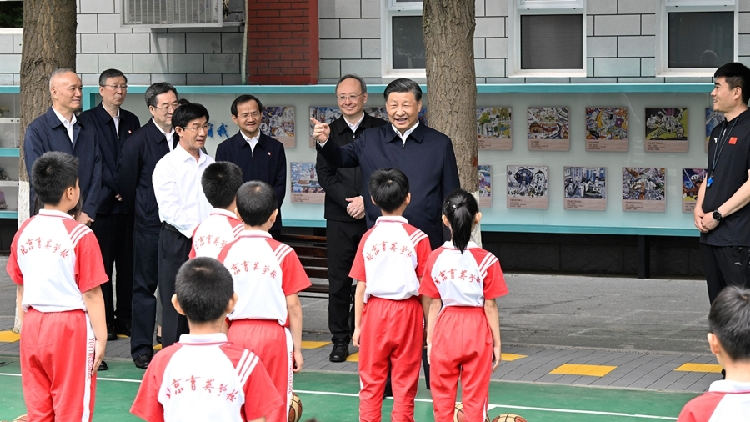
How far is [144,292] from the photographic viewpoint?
8.84m

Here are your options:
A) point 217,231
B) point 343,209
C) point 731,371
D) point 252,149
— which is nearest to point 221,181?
point 217,231

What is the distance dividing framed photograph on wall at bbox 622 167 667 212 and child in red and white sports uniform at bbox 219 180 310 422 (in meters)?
7.74

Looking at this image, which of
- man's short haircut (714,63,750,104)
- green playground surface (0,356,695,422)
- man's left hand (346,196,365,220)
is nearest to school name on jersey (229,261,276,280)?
green playground surface (0,356,695,422)

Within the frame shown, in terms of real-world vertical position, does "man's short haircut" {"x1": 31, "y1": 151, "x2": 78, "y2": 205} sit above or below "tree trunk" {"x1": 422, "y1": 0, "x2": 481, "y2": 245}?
below

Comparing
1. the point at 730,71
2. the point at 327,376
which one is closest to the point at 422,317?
the point at 327,376

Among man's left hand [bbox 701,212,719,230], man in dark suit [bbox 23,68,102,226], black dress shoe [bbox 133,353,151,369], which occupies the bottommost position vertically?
black dress shoe [bbox 133,353,151,369]

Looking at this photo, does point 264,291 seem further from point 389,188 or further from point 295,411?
point 295,411

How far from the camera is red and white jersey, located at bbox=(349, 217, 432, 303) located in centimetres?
626

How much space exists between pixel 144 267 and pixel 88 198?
67 centimetres

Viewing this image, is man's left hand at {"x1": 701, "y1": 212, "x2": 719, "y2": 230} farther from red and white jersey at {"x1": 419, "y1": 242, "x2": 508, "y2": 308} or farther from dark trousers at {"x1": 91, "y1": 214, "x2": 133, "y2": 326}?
dark trousers at {"x1": 91, "y1": 214, "x2": 133, "y2": 326}

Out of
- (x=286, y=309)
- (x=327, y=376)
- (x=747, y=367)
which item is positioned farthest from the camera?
(x=327, y=376)

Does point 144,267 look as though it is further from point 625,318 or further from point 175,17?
point 175,17

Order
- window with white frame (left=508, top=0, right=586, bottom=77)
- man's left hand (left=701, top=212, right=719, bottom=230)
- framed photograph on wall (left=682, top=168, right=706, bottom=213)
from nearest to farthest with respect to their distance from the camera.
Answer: man's left hand (left=701, top=212, right=719, bottom=230), framed photograph on wall (left=682, top=168, right=706, bottom=213), window with white frame (left=508, top=0, right=586, bottom=77)

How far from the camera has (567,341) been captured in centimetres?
959
